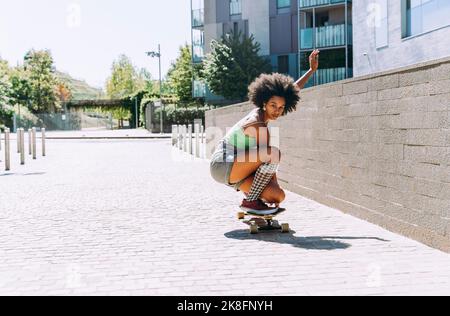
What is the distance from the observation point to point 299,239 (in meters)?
5.42

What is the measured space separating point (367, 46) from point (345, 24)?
1221 centimetres

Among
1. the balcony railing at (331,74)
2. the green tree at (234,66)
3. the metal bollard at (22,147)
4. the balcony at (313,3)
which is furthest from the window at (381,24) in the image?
the green tree at (234,66)

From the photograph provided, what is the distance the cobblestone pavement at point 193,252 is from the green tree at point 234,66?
105 ft

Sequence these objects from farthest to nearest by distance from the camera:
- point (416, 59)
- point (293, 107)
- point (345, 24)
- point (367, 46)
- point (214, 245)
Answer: point (345, 24), point (367, 46), point (416, 59), point (293, 107), point (214, 245)

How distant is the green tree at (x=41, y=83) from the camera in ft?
244

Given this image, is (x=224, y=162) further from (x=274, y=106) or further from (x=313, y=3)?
(x=313, y=3)

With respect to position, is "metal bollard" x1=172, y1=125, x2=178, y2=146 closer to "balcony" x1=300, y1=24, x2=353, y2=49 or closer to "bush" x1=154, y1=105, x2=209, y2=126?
→ "balcony" x1=300, y1=24, x2=353, y2=49

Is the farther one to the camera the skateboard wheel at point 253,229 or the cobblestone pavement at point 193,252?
the skateboard wheel at point 253,229

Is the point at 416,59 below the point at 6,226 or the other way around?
the other way around

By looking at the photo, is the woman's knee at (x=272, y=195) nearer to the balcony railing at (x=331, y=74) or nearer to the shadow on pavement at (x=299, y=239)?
the shadow on pavement at (x=299, y=239)

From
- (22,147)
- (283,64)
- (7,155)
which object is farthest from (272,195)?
(283,64)
